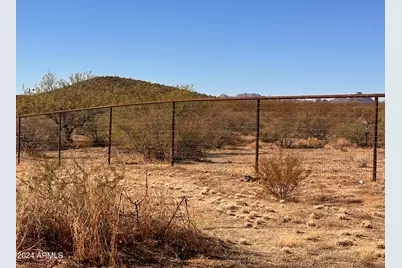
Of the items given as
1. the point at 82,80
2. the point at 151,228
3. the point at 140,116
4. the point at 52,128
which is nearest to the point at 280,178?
the point at 151,228

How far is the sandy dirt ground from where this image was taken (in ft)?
20.3

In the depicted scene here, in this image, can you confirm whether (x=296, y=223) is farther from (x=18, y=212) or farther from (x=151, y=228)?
(x=18, y=212)

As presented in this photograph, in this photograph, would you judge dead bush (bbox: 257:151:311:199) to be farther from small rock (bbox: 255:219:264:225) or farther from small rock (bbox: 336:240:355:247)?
small rock (bbox: 336:240:355:247)

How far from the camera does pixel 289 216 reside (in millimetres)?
8688

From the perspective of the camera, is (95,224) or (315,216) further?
(315,216)

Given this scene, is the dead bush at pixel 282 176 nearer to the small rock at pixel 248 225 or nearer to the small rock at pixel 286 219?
the small rock at pixel 286 219

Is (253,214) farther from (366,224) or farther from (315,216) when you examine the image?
(366,224)

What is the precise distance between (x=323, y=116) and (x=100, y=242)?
18.5m

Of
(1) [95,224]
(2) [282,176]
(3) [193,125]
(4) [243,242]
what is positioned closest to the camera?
(1) [95,224]

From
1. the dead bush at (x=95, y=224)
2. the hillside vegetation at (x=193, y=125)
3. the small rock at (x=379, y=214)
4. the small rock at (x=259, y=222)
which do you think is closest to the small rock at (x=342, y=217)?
the small rock at (x=379, y=214)

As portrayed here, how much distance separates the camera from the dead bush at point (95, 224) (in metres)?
5.52

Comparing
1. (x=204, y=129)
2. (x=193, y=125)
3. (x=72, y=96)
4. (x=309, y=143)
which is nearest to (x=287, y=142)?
(x=309, y=143)

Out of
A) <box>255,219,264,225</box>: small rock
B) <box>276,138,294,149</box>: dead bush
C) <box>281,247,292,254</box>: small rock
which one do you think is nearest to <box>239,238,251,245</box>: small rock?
<box>281,247,292,254</box>: small rock

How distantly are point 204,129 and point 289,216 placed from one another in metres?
11.5
